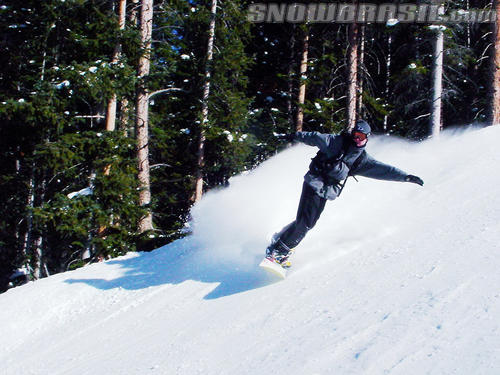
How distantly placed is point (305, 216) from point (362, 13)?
12200mm

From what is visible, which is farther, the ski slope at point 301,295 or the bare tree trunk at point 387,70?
the bare tree trunk at point 387,70

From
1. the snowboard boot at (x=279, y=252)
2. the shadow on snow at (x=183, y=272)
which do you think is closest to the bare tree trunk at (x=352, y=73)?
the shadow on snow at (x=183, y=272)

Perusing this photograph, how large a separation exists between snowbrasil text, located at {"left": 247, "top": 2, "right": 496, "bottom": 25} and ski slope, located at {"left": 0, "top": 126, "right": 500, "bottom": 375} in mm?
8149

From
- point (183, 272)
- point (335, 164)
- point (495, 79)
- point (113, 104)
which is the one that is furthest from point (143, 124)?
A: point (495, 79)

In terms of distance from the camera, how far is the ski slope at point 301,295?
3.26 meters

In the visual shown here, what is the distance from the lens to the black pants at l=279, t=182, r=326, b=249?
17.9 feet

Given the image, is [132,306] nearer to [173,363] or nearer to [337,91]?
[173,363]

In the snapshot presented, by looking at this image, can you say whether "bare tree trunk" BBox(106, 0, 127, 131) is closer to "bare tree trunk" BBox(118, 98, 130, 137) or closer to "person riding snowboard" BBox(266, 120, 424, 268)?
"bare tree trunk" BBox(118, 98, 130, 137)

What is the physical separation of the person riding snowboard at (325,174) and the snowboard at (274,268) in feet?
0.26

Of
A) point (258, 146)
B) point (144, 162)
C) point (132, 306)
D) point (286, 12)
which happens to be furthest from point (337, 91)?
point (132, 306)

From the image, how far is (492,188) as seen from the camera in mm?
6570

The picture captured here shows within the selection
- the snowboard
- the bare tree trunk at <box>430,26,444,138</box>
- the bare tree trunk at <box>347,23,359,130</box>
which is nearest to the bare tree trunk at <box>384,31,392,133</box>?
the bare tree trunk at <box>430,26,444,138</box>

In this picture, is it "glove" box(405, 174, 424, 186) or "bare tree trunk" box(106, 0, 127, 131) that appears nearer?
"glove" box(405, 174, 424, 186)

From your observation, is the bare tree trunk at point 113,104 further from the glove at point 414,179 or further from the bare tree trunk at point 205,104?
the glove at point 414,179
